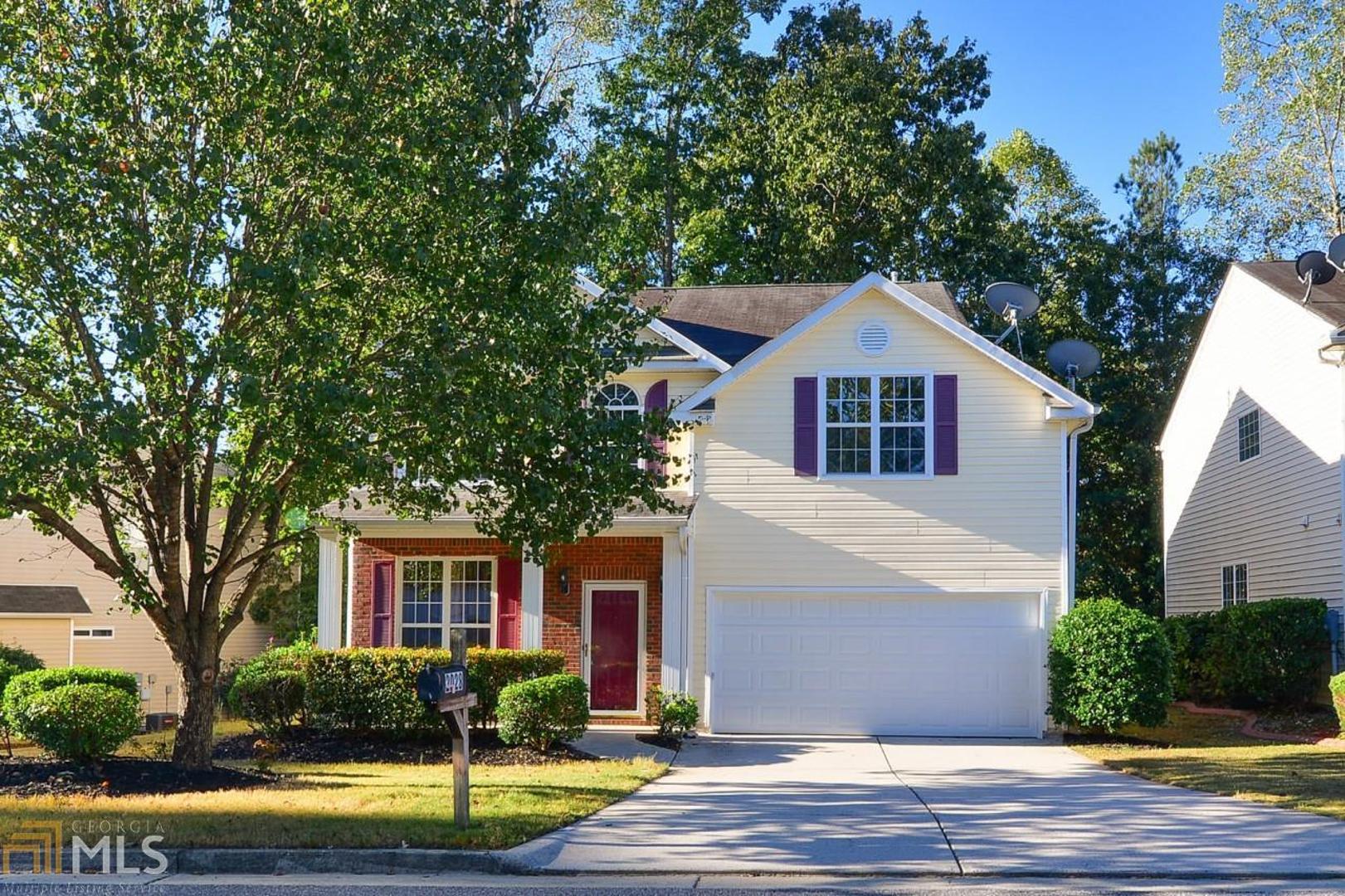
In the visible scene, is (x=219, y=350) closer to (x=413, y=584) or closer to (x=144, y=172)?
(x=144, y=172)

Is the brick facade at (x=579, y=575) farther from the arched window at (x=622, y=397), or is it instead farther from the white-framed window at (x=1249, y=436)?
the white-framed window at (x=1249, y=436)

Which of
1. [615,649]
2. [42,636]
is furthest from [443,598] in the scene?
[42,636]

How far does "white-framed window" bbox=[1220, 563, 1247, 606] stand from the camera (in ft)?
83.0

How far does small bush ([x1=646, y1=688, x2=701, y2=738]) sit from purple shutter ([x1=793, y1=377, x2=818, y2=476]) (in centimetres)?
389

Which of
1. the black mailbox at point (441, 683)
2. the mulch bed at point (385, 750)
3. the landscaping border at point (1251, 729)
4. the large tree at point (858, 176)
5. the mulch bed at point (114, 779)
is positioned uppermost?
the large tree at point (858, 176)

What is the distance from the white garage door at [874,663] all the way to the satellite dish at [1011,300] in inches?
191

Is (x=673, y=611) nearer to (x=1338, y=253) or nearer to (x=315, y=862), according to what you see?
(x=315, y=862)

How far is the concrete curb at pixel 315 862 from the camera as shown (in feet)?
30.5

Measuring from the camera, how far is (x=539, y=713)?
16.1 meters

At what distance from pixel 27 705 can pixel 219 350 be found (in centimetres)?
527

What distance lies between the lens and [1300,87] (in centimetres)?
3341

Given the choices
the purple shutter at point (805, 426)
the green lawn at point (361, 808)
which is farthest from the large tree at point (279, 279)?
the purple shutter at point (805, 426)

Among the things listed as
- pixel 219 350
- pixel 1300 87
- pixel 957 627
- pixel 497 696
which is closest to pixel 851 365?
pixel 957 627

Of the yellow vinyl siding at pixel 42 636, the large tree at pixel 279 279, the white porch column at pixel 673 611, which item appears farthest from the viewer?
the yellow vinyl siding at pixel 42 636
